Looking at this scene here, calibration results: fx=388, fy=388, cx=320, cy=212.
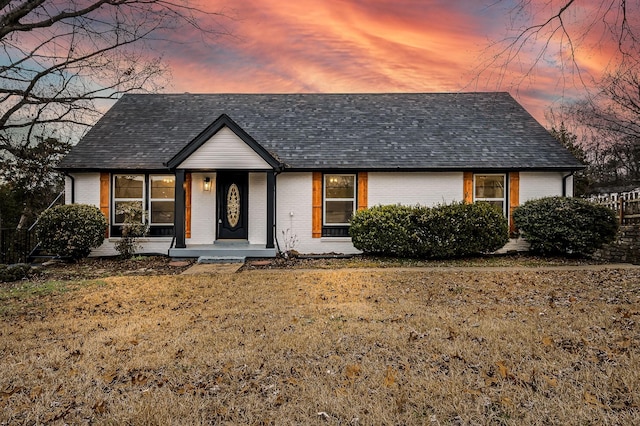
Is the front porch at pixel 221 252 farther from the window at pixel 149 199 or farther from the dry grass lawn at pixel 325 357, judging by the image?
the dry grass lawn at pixel 325 357

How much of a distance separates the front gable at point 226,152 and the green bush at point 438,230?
407 centimetres

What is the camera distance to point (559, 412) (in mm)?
3018

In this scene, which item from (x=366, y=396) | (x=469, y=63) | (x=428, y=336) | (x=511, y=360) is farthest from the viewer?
(x=469, y=63)

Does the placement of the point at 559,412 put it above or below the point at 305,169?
below

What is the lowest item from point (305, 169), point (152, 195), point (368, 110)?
point (152, 195)

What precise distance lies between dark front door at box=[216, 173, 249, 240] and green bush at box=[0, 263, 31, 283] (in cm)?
567

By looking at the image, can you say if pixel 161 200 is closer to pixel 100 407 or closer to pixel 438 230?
pixel 438 230

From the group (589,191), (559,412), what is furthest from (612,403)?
(589,191)

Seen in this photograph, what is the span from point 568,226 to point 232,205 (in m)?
11.1

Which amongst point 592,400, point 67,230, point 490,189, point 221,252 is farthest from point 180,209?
point 592,400

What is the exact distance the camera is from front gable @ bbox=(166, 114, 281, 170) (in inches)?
499

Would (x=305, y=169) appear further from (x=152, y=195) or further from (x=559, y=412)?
(x=559, y=412)

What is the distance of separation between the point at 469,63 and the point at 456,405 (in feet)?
15.6

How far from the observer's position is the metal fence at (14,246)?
13180 millimetres
